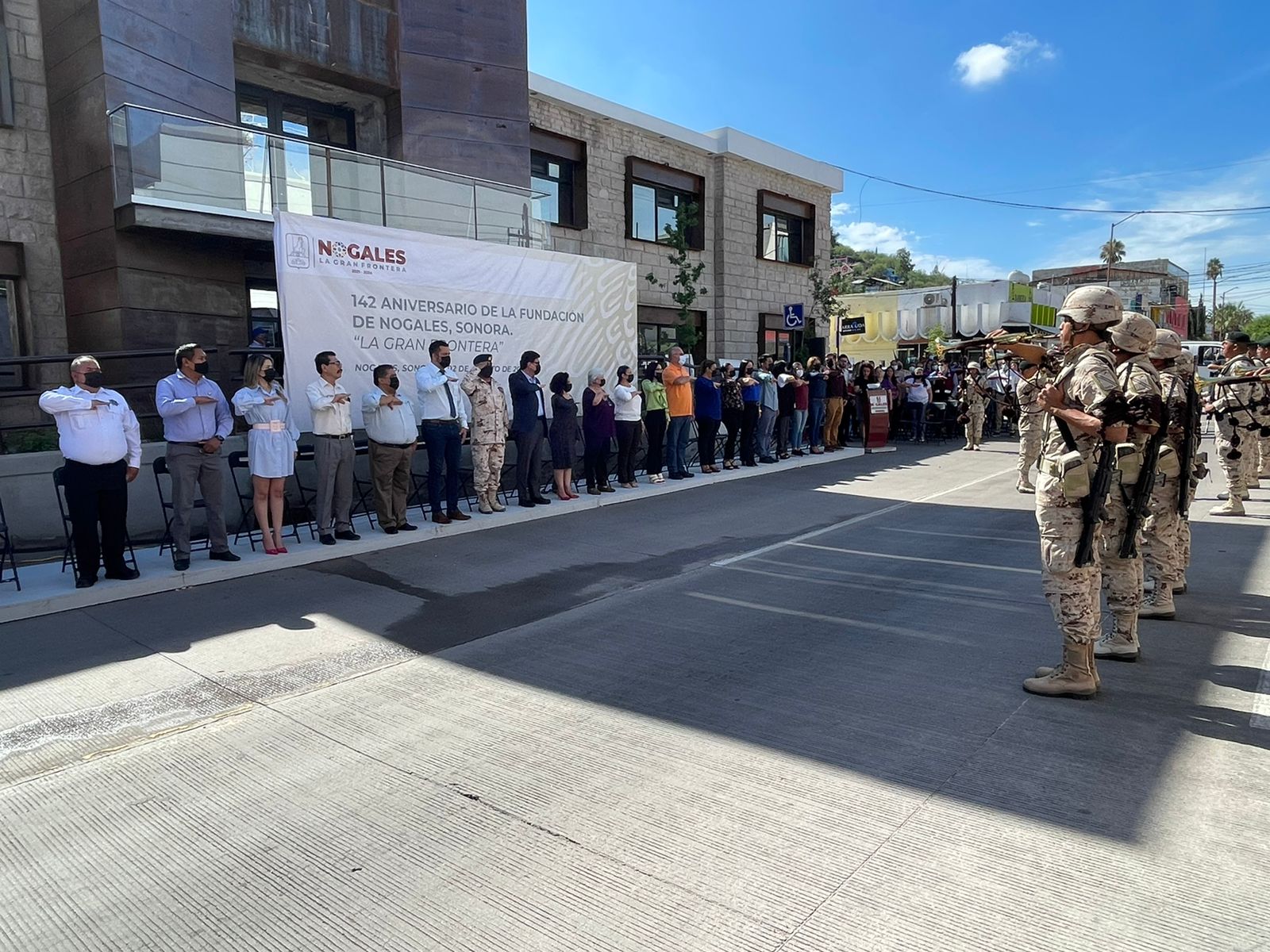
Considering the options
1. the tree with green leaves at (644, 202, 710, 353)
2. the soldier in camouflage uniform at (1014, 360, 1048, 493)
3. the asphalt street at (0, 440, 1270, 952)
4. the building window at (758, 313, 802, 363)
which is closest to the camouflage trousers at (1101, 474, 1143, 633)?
the asphalt street at (0, 440, 1270, 952)

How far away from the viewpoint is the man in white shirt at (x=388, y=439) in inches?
353

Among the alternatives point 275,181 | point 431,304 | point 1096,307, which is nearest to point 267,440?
point 431,304

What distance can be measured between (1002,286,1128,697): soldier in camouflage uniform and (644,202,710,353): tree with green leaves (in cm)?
1548

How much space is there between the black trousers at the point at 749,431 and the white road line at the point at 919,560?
633 cm

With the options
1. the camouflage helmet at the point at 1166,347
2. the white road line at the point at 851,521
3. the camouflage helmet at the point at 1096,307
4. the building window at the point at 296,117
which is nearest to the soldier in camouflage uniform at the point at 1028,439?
the white road line at the point at 851,521

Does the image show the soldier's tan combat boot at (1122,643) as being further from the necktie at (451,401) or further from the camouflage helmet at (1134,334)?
the necktie at (451,401)

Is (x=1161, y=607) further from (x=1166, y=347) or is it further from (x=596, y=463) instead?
(x=596, y=463)

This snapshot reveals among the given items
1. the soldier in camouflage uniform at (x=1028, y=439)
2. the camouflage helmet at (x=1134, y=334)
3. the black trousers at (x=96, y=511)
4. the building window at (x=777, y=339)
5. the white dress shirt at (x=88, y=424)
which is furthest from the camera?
the building window at (x=777, y=339)

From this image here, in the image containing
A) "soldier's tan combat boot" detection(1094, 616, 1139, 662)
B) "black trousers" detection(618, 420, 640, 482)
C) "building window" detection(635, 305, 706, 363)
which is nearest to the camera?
"soldier's tan combat boot" detection(1094, 616, 1139, 662)

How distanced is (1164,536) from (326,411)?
727cm

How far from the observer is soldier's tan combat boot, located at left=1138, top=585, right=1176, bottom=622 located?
18.9 feet

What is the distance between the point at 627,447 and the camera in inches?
486

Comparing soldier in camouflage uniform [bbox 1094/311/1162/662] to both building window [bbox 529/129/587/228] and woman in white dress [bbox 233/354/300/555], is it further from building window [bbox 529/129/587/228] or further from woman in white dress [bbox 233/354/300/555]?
building window [bbox 529/129/587/228]

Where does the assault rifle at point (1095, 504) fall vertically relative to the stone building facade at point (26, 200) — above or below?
below
